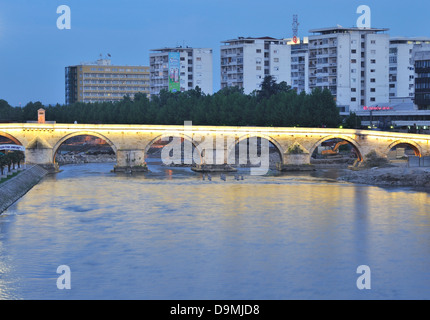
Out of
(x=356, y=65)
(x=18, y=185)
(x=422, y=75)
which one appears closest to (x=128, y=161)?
(x=18, y=185)

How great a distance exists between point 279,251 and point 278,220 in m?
11.5

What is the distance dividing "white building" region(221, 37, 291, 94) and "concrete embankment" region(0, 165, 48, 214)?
94.6 meters

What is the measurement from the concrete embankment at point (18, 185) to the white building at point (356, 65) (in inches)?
3300

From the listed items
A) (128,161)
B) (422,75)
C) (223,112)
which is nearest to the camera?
(128,161)

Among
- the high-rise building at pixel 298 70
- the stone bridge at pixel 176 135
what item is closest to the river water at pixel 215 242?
the stone bridge at pixel 176 135

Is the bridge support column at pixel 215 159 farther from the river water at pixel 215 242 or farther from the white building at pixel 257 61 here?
the white building at pixel 257 61

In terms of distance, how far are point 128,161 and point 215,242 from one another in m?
49.0

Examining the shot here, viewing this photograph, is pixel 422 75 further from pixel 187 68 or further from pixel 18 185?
pixel 18 185

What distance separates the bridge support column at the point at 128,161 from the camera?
309 feet

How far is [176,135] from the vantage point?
317ft

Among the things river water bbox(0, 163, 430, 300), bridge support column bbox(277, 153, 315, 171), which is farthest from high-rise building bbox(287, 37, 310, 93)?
river water bbox(0, 163, 430, 300)

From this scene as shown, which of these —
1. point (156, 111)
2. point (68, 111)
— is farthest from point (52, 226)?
point (68, 111)
